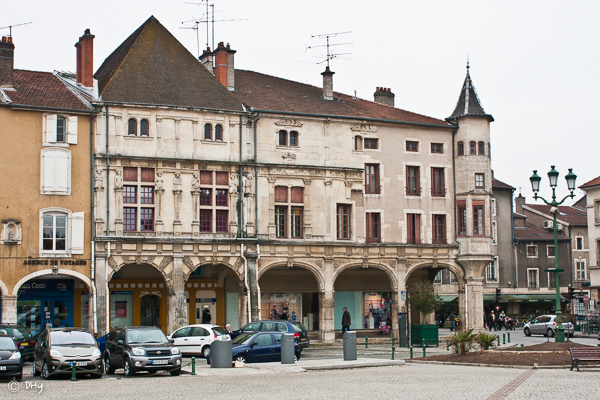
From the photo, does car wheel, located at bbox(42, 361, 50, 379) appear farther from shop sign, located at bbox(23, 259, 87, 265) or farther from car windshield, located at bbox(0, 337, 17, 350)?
shop sign, located at bbox(23, 259, 87, 265)

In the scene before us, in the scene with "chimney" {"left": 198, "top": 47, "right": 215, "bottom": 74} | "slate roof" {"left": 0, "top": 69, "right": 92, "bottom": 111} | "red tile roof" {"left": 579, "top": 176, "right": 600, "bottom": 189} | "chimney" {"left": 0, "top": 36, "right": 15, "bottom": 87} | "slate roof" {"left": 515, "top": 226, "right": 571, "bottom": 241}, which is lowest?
"slate roof" {"left": 515, "top": 226, "right": 571, "bottom": 241}

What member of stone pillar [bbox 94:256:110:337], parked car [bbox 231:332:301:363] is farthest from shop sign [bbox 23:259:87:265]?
parked car [bbox 231:332:301:363]

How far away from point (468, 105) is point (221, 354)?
89.1ft

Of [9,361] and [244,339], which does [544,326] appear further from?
[9,361]

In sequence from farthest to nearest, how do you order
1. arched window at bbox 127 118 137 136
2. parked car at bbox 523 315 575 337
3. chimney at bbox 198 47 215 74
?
parked car at bbox 523 315 575 337
chimney at bbox 198 47 215 74
arched window at bbox 127 118 137 136

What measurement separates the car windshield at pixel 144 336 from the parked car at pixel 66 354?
119 centimetres

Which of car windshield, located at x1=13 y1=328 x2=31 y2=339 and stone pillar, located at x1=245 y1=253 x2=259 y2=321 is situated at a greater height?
stone pillar, located at x1=245 y1=253 x2=259 y2=321

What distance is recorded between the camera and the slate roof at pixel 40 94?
38.8 m

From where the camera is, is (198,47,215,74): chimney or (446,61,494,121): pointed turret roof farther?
(446,61,494,121): pointed turret roof

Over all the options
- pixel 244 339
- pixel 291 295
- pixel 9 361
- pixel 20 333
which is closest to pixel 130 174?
pixel 20 333

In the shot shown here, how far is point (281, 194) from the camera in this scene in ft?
144

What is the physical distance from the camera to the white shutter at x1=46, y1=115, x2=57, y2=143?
38781 mm

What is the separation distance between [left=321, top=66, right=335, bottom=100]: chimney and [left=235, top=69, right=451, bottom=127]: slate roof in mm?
347

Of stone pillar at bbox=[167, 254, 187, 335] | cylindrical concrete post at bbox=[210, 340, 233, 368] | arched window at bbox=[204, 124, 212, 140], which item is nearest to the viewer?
cylindrical concrete post at bbox=[210, 340, 233, 368]
